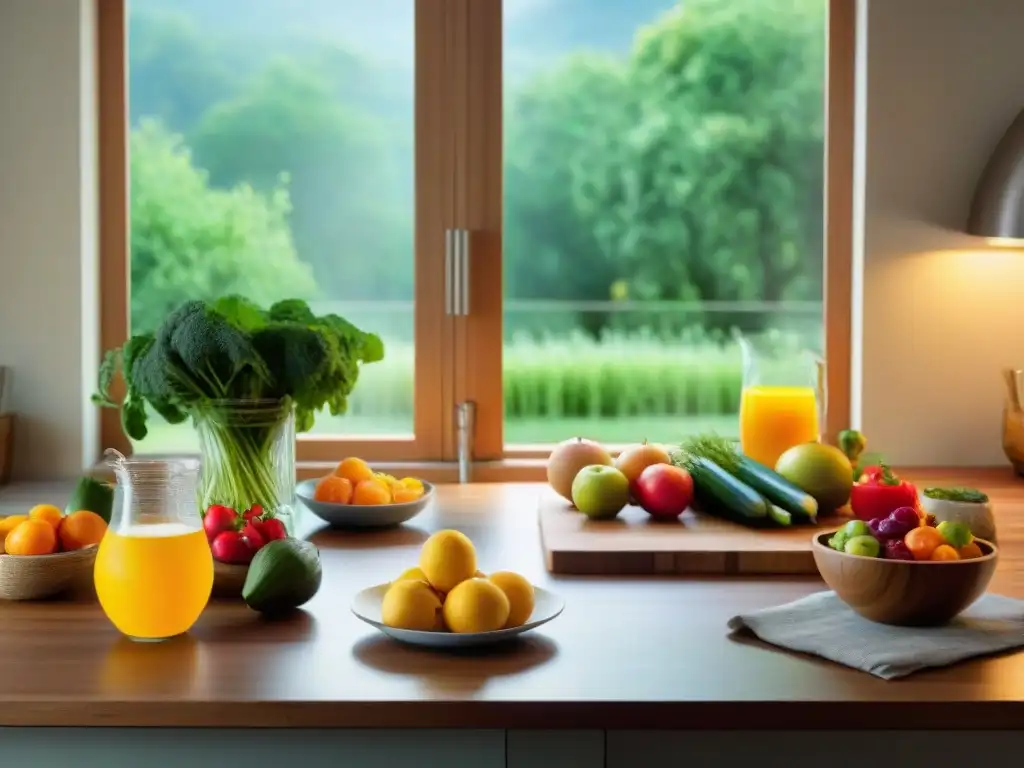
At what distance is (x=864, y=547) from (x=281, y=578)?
27.4 inches

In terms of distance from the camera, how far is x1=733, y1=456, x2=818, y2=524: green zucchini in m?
2.16

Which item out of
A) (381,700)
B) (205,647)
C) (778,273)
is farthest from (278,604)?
(778,273)

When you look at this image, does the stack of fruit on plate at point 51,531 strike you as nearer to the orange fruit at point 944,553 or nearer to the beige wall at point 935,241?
the orange fruit at point 944,553

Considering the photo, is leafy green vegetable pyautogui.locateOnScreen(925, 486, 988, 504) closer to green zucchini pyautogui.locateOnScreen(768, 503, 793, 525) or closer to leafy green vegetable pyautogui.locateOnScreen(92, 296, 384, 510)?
green zucchini pyautogui.locateOnScreen(768, 503, 793, 525)

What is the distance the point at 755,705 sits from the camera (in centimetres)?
139

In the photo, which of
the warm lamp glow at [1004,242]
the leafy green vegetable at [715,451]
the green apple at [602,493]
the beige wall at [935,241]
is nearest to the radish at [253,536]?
the green apple at [602,493]

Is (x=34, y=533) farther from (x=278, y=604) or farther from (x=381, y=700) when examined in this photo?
(x=381, y=700)

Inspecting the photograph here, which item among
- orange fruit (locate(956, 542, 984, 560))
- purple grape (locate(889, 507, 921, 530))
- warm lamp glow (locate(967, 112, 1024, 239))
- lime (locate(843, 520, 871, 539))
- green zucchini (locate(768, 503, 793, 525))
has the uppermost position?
warm lamp glow (locate(967, 112, 1024, 239))

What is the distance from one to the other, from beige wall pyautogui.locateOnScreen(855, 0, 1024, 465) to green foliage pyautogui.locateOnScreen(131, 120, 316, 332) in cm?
128

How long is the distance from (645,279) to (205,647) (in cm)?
175

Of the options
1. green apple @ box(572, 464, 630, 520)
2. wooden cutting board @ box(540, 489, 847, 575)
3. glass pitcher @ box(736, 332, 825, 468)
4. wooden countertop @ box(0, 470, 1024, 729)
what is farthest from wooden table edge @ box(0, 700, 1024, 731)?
glass pitcher @ box(736, 332, 825, 468)

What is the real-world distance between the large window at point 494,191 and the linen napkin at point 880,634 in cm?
146

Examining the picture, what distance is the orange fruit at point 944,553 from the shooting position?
1.58 m

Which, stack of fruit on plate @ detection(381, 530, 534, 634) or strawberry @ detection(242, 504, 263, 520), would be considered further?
strawberry @ detection(242, 504, 263, 520)
